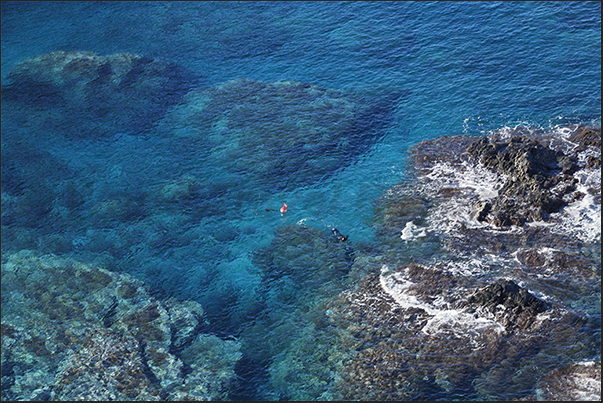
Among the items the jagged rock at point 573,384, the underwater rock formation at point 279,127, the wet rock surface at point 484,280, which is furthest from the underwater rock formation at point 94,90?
the jagged rock at point 573,384

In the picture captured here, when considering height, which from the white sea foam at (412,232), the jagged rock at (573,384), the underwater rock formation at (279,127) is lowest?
the jagged rock at (573,384)

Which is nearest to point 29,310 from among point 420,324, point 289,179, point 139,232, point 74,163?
point 139,232

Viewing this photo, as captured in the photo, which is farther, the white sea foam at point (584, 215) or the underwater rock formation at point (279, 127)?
the underwater rock formation at point (279, 127)

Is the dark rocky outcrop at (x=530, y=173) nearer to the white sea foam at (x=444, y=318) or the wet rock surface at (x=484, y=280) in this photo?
the wet rock surface at (x=484, y=280)

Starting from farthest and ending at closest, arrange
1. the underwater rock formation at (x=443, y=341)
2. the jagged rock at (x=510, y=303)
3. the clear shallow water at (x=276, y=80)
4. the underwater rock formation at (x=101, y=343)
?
the clear shallow water at (x=276, y=80) → the underwater rock formation at (x=101, y=343) → the jagged rock at (x=510, y=303) → the underwater rock formation at (x=443, y=341)

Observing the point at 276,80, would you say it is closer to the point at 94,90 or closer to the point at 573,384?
the point at 94,90

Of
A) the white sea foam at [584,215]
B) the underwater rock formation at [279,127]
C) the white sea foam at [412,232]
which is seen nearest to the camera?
the white sea foam at [584,215]
